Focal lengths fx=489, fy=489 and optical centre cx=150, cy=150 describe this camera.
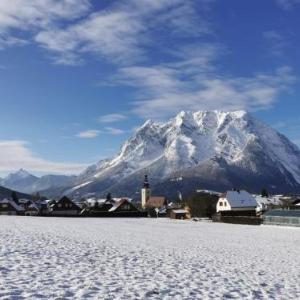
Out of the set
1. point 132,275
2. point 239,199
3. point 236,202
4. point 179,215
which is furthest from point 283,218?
point 132,275

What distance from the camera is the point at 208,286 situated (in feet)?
62.3

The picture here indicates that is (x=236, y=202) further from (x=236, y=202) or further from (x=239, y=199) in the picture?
(x=239, y=199)

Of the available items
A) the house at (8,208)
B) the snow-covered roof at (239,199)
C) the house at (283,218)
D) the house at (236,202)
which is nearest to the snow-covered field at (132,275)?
the house at (283,218)

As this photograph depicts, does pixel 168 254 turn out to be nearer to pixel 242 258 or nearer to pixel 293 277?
pixel 242 258

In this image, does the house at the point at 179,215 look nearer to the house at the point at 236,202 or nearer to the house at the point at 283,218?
the house at the point at 236,202

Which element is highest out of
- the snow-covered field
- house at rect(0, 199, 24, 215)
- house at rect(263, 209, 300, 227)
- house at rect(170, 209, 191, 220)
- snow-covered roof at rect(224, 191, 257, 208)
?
snow-covered roof at rect(224, 191, 257, 208)

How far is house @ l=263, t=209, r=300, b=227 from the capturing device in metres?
91.7

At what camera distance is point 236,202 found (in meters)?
157

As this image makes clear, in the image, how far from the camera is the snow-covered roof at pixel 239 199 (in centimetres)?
15638

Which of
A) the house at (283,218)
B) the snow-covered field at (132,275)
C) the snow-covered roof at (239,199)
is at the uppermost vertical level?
the snow-covered roof at (239,199)

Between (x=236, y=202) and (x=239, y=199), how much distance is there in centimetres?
221

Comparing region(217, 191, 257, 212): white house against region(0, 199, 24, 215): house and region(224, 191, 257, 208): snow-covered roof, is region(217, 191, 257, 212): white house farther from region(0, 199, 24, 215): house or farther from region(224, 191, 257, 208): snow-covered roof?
region(0, 199, 24, 215): house

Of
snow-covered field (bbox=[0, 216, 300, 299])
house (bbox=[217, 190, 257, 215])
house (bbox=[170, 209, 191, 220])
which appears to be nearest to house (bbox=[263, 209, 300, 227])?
house (bbox=[170, 209, 191, 220])

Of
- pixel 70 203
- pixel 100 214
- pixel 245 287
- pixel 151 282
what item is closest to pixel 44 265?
pixel 151 282
